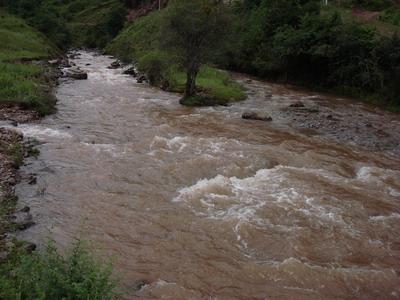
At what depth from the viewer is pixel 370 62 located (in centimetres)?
3912

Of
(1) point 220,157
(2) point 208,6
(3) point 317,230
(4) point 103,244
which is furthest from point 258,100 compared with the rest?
(4) point 103,244

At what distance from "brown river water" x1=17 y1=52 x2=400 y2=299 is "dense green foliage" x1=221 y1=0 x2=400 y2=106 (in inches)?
464

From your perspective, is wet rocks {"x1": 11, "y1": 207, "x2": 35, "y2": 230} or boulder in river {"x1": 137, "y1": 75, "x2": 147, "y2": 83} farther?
boulder in river {"x1": 137, "y1": 75, "x2": 147, "y2": 83}

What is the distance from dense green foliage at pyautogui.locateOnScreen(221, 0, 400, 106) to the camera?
125 feet

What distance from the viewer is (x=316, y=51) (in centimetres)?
4172

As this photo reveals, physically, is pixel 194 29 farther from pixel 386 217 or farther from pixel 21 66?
pixel 386 217

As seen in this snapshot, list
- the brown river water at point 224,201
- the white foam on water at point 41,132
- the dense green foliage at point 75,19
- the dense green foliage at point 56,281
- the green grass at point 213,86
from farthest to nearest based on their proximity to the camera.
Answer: the dense green foliage at point 75,19 → the green grass at point 213,86 → the white foam on water at point 41,132 → the brown river water at point 224,201 → the dense green foliage at point 56,281

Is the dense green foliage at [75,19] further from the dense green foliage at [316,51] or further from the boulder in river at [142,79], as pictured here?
the dense green foliage at [316,51]

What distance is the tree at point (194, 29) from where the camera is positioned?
31875 mm

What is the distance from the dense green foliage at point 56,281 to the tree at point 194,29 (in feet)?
84.4

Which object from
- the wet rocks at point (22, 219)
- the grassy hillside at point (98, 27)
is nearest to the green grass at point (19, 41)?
the grassy hillside at point (98, 27)

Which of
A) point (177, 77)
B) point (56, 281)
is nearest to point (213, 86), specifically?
point (177, 77)

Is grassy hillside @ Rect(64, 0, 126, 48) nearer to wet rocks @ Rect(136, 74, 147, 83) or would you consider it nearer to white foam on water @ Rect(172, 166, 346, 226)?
wet rocks @ Rect(136, 74, 147, 83)

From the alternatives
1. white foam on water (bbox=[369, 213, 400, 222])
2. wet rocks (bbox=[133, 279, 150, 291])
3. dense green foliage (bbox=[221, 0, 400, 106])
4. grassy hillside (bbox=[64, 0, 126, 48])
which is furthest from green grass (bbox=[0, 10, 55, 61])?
white foam on water (bbox=[369, 213, 400, 222])
